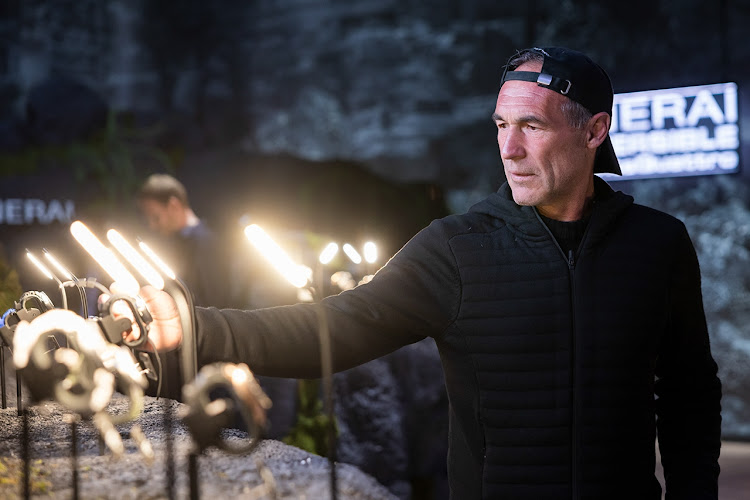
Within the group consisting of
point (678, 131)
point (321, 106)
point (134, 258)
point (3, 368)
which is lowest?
point (3, 368)

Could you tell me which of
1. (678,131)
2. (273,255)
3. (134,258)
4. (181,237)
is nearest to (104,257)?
(134,258)

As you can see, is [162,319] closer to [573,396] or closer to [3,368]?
[3,368]

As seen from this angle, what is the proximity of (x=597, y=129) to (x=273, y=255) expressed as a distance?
0.99 m

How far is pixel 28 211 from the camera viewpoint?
6.62 metres

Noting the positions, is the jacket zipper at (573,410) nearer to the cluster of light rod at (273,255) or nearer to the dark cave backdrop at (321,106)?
the cluster of light rod at (273,255)

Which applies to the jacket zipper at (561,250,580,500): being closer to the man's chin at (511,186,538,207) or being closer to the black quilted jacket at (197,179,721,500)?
the black quilted jacket at (197,179,721,500)

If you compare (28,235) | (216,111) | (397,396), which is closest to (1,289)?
(397,396)

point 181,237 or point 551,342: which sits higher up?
point 181,237

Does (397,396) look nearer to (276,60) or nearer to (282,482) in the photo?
(282,482)

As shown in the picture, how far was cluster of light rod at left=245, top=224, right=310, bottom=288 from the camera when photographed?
38.2 inches

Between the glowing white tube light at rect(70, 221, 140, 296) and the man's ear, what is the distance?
1.03 metres

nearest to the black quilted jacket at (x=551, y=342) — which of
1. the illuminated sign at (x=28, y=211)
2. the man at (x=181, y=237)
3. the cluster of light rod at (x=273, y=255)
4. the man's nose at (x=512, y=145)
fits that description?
the man's nose at (x=512, y=145)

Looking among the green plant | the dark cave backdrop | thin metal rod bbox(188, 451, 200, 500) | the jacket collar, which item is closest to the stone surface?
A: thin metal rod bbox(188, 451, 200, 500)

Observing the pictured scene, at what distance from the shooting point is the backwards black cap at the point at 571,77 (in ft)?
5.36
